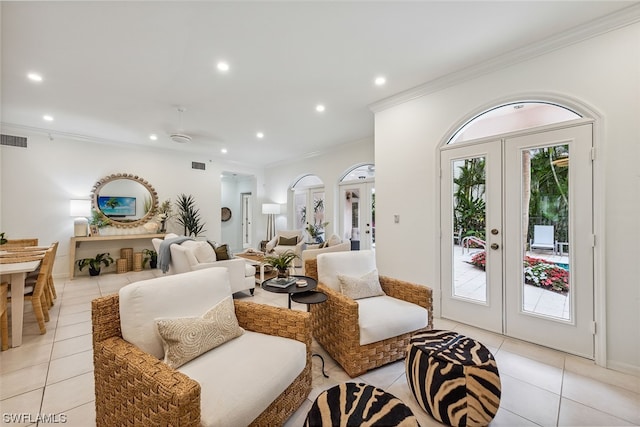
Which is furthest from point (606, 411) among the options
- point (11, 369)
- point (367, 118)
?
point (11, 369)

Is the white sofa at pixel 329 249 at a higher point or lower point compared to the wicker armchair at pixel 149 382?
higher

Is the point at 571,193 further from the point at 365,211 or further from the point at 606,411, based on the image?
the point at 365,211

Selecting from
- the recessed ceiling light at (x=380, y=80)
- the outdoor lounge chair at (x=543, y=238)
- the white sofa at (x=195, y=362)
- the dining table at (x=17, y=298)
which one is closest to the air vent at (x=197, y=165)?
the dining table at (x=17, y=298)

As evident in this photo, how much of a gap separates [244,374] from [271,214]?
22.3ft

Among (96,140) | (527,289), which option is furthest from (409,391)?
(96,140)

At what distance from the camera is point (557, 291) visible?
2.38 meters

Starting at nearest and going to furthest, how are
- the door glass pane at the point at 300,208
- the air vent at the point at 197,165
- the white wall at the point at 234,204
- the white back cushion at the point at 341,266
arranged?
the white back cushion at the point at 341,266 < the air vent at the point at 197,165 < the door glass pane at the point at 300,208 < the white wall at the point at 234,204

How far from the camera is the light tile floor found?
1.60 metres

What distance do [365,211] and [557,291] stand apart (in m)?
3.64

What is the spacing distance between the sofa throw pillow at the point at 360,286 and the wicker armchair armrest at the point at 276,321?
76 centimetres

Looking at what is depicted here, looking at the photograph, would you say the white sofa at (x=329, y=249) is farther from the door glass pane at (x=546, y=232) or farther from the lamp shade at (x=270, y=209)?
the lamp shade at (x=270, y=209)

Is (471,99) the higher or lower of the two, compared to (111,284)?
higher

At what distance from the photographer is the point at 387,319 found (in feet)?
6.70

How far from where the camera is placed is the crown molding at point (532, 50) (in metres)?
2.03
